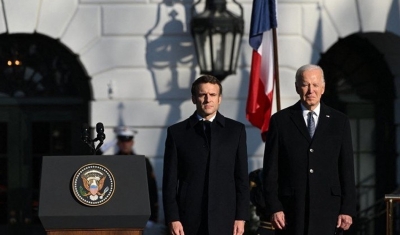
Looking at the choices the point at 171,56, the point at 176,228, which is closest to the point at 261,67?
the point at 171,56

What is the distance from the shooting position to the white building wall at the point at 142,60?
14.3m

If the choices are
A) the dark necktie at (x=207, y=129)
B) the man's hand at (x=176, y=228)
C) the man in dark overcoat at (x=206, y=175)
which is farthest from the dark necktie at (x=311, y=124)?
the man's hand at (x=176, y=228)

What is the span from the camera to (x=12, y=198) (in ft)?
48.4

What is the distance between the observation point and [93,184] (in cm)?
846

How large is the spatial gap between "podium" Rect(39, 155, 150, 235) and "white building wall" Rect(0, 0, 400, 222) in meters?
5.76

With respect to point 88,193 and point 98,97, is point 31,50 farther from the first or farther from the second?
point 88,193

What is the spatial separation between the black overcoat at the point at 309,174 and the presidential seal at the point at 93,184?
1.01 m

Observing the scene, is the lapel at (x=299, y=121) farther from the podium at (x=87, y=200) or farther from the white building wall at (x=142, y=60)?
the white building wall at (x=142, y=60)

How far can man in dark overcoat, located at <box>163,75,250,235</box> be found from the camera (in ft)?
27.8

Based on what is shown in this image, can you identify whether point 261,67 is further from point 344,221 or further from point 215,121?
point 344,221

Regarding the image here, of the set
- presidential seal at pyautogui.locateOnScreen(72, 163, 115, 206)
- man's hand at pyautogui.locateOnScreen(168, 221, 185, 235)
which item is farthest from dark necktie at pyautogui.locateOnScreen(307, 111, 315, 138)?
presidential seal at pyautogui.locateOnScreen(72, 163, 115, 206)

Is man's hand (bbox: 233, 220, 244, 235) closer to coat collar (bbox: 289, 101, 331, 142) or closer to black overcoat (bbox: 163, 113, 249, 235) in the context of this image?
black overcoat (bbox: 163, 113, 249, 235)

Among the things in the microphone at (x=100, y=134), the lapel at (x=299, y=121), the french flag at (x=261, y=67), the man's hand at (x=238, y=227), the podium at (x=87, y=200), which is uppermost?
the french flag at (x=261, y=67)

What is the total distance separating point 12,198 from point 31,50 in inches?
64.9
